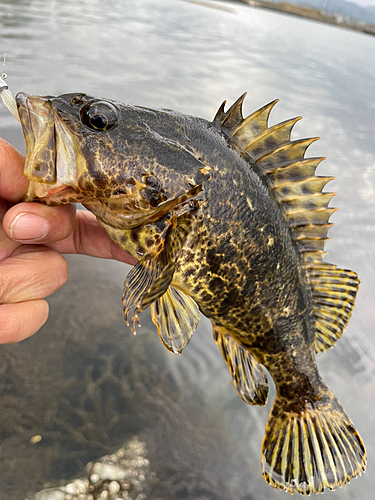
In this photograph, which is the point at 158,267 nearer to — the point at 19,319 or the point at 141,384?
the point at 19,319

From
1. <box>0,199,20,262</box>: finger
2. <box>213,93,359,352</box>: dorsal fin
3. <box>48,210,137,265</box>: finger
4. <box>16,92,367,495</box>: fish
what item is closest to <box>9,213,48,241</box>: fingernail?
<box>16,92,367,495</box>: fish

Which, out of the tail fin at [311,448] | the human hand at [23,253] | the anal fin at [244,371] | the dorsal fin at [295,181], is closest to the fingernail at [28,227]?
the human hand at [23,253]

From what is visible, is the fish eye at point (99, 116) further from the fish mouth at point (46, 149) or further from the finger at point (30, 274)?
the finger at point (30, 274)


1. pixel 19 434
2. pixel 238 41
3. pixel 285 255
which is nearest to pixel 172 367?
pixel 19 434

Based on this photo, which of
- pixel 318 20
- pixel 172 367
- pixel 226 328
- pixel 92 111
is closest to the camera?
pixel 92 111

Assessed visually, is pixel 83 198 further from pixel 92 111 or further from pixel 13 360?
pixel 13 360

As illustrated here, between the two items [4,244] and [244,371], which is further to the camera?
[244,371]

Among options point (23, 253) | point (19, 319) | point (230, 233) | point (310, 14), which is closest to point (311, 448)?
point (230, 233)
